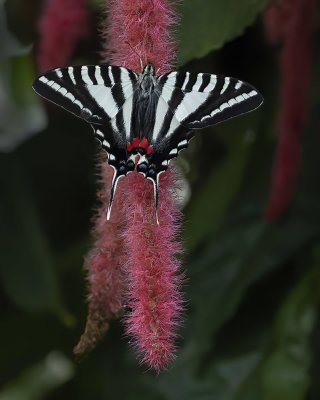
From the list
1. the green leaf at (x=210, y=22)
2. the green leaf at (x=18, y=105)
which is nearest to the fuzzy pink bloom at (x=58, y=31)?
the green leaf at (x=210, y=22)

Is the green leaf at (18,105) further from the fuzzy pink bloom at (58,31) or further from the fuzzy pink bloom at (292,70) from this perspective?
the fuzzy pink bloom at (292,70)

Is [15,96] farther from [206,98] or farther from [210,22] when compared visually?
[206,98]

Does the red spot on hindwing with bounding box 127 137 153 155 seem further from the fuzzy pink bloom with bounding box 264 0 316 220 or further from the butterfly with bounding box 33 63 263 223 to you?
the fuzzy pink bloom with bounding box 264 0 316 220

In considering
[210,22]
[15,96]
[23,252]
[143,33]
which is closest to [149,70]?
[143,33]

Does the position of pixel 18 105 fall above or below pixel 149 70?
below

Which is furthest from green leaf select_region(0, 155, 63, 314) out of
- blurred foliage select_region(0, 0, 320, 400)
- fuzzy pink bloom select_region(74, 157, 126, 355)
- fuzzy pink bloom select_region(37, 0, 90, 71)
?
fuzzy pink bloom select_region(74, 157, 126, 355)

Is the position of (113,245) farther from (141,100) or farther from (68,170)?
(68,170)
